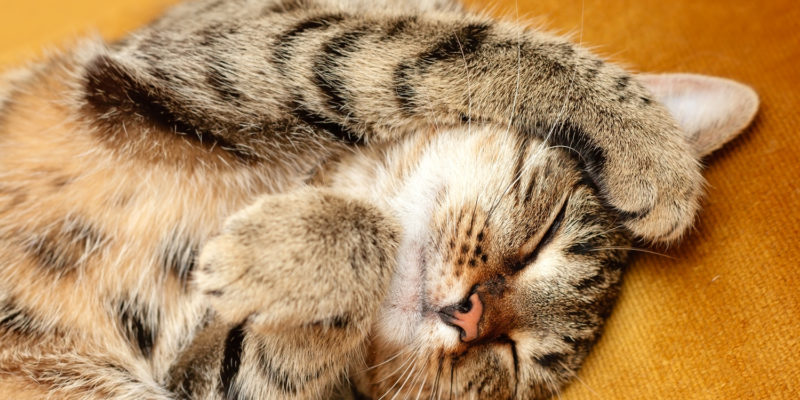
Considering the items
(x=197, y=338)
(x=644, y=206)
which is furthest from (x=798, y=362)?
(x=197, y=338)

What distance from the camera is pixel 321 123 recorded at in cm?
117

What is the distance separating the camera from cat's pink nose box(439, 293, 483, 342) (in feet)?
3.61

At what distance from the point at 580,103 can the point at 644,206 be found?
225mm

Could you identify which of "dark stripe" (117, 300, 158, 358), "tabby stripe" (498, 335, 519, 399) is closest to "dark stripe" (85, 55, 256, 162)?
"dark stripe" (117, 300, 158, 358)

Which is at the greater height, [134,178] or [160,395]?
[134,178]

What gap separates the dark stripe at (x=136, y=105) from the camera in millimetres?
1139

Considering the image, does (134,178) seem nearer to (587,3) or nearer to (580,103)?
(580,103)

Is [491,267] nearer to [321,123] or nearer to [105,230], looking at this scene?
[321,123]

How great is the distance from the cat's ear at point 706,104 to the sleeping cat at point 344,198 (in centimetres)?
19

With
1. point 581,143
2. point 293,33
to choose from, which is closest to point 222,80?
point 293,33

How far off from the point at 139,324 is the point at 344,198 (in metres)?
0.47

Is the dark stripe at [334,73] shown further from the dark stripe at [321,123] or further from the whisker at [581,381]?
the whisker at [581,381]

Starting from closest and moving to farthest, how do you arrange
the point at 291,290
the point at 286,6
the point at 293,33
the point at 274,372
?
the point at 291,290 → the point at 274,372 → the point at 293,33 → the point at 286,6

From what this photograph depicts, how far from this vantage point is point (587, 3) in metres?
1.80
